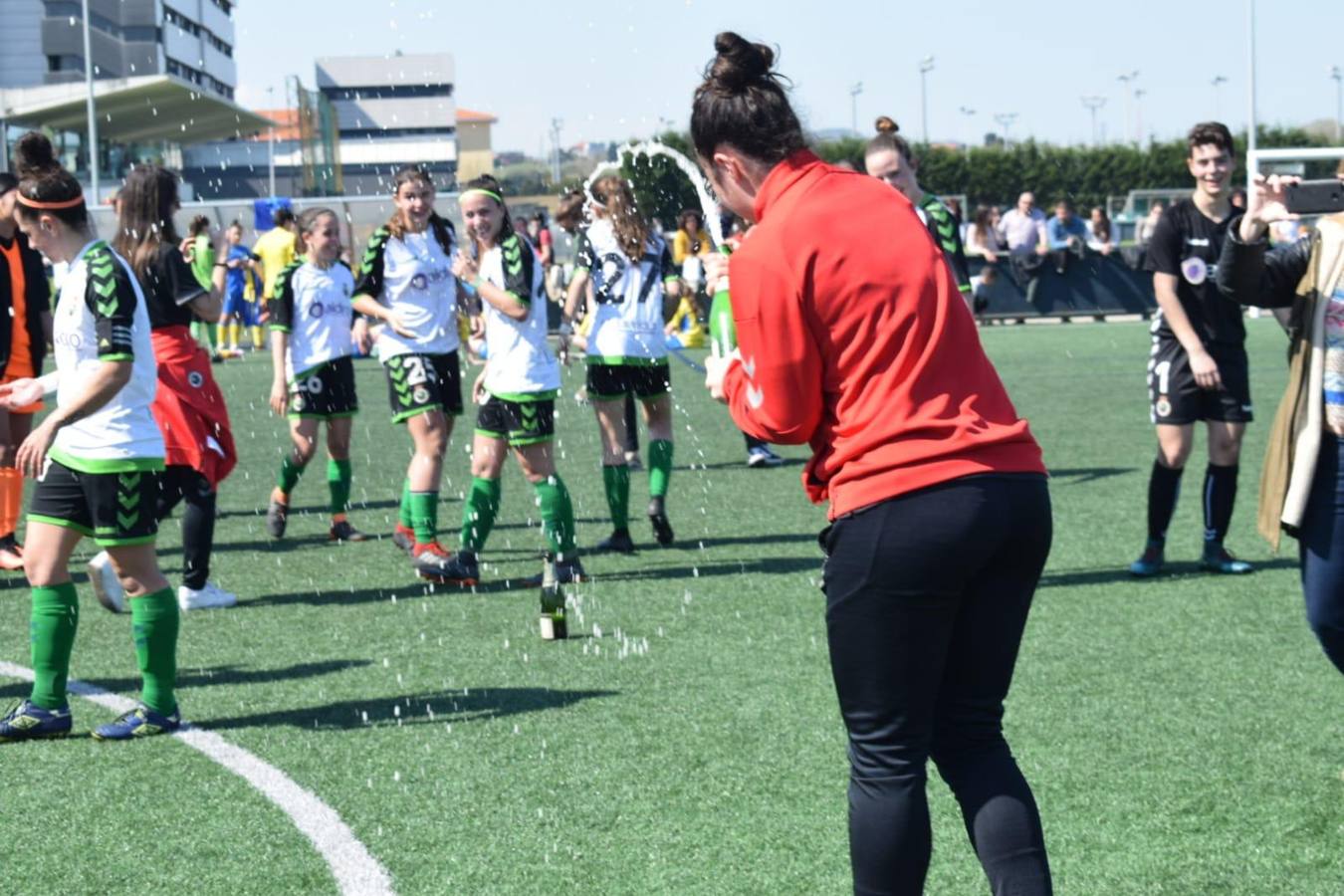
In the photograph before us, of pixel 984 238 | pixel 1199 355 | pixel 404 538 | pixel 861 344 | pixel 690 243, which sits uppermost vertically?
pixel 984 238

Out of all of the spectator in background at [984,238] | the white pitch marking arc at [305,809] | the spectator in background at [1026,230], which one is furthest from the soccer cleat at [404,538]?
the spectator in background at [984,238]

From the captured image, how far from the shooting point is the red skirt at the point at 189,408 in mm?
7758

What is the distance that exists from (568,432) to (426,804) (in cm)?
1081

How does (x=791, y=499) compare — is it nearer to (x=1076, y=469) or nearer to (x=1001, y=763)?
(x=1076, y=469)

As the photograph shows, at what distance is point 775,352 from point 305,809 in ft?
8.36

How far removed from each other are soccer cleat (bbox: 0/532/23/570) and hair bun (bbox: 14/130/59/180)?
12.1 feet

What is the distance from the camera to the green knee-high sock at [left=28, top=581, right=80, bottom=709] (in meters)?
5.86

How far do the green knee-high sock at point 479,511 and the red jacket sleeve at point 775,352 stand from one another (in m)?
5.35

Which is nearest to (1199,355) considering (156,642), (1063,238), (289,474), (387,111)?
(156,642)

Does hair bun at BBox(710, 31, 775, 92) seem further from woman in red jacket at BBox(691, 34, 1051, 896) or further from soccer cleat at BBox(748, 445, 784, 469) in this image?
soccer cleat at BBox(748, 445, 784, 469)

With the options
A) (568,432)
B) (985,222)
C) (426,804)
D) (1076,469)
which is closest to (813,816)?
(426,804)

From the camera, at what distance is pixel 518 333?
27.5ft

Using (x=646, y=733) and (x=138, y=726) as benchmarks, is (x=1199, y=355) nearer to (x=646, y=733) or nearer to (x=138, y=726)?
(x=646, y=733)

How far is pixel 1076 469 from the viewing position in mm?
12383
